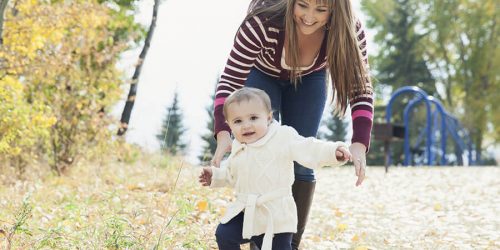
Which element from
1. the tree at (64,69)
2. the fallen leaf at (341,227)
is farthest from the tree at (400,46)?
the fallen leaf at (341,227)

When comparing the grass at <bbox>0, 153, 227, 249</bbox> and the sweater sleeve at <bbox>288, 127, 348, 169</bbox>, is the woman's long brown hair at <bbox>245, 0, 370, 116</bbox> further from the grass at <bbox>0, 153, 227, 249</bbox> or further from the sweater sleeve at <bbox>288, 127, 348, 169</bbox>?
the grass at <bbox>0, 153, 227, 249</bbox>

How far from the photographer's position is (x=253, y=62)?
3.01m

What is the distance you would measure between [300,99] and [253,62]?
1.09ft

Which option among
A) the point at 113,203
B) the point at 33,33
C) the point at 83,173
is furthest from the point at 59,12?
the point at 113,203

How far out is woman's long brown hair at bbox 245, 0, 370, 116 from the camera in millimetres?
2791

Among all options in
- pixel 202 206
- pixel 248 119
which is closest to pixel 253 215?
pixel 248 119

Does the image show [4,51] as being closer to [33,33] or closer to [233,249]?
[33,33]

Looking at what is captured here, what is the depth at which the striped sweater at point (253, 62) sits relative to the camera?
2.84 meters

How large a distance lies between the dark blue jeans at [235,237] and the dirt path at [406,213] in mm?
1440

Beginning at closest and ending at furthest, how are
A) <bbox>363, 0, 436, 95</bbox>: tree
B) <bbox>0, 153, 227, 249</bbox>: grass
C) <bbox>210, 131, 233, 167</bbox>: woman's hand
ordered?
<bbox>210, 131, 233, 167</bbox>: woman's hand, <bbox>0, 153, 227, 249</bbox>: grass, <bbox>363, 0, 436, 95</bbox>: tree

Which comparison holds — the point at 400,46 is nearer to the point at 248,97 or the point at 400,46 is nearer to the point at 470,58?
the point at 470,58

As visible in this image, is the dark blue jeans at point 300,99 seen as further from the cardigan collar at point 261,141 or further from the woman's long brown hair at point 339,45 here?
the cardigan collar at point 261,141

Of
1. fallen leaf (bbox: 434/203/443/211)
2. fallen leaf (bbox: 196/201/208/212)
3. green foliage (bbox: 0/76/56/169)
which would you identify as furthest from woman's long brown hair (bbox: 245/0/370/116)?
fallen leaf (bbox: 434/203/443/211)

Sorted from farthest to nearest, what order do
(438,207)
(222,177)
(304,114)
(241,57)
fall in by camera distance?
(438,207)
(304,114)
(241,57)
(222,177)
